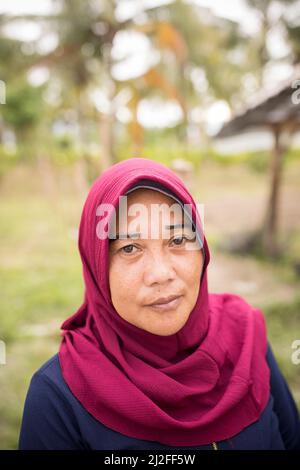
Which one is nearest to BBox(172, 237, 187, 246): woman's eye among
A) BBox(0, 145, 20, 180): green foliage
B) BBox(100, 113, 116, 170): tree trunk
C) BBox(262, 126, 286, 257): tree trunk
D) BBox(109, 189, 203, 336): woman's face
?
BBox(109, 189, 203, 336): woman's face

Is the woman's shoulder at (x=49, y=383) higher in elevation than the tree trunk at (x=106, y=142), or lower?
lower

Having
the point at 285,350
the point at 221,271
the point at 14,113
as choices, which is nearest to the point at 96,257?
the point at 285,350

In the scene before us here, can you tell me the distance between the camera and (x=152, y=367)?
105 centimetres

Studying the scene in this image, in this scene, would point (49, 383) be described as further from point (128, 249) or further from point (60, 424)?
point (128, 249)

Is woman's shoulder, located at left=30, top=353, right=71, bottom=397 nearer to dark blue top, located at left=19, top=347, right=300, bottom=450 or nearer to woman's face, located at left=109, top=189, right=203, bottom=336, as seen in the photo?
dark blue top, located at left=19, top=347, right=300, bottom=450

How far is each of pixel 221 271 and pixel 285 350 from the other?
3.77 metres

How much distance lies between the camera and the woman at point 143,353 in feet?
3.22

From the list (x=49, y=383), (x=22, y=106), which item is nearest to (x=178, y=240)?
(x=49, y=383)

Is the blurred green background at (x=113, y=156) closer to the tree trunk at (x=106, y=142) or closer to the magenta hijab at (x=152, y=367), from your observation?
the tree trunk at (x=106, y=142)

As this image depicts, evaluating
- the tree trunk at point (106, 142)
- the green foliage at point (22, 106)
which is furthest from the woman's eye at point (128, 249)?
the green foliage at point (22, 106)

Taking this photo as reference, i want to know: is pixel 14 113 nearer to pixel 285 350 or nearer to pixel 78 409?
pixel 285 350

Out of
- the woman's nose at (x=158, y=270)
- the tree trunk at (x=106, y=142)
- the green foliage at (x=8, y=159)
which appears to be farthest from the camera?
the green foliage at (x=8, y=159)

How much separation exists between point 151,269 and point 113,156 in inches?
384

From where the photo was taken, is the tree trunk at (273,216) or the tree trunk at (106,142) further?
the tree trunk at (106,142)
